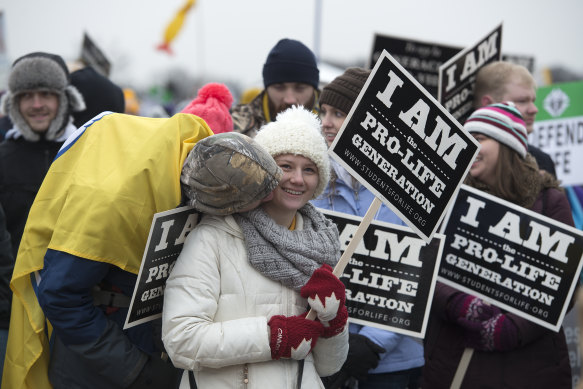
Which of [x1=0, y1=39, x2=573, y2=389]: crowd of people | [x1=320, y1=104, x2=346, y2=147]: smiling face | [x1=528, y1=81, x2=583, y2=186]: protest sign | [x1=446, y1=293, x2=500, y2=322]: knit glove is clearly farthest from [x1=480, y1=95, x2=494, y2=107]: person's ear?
[x1=0, y1=39, x2=573, y2=389]: crowd of people

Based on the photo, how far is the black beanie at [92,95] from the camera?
5086 mm

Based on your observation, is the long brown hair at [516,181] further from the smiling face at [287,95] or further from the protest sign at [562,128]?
the protest sign at [562,128]

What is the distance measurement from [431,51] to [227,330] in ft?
13.8

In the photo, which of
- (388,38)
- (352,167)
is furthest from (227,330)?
(388,38)

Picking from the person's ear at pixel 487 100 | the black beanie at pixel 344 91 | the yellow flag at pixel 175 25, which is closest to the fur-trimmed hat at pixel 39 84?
the black beanie at pixel 344 91

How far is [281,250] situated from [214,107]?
3.54 ft

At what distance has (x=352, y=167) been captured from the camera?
8.92ft

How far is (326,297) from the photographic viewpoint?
249 centimetres

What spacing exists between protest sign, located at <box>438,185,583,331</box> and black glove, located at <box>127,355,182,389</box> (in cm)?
160

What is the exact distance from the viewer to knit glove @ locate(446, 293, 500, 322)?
3572mm

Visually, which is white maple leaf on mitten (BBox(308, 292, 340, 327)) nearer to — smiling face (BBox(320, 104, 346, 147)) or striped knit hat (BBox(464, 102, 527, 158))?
smiling face (BBox(320, 104, 346, 147))

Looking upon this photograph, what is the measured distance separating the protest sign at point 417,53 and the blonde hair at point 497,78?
887 millimetres

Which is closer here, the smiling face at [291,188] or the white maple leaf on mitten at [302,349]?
the white maple leaf on mitten at [302,349]

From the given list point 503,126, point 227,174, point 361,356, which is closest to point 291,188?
point 227,174
